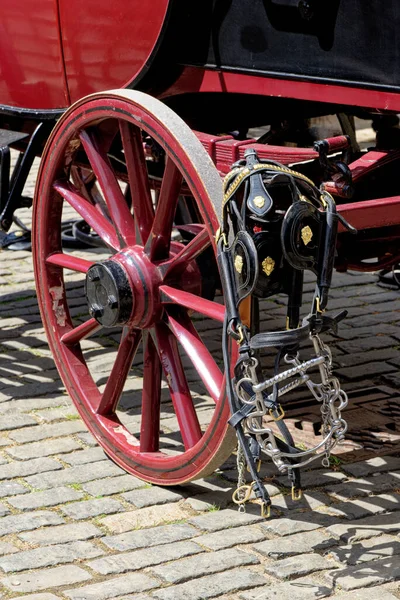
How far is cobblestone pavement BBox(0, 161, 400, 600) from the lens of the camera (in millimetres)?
2824

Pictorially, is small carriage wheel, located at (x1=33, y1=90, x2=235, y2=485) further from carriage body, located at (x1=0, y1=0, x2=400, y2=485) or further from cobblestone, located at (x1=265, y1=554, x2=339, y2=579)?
cobblestone, located at (x1=265, y1=554, x2=339, y2=579)

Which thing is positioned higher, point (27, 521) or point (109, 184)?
point (109, 184)

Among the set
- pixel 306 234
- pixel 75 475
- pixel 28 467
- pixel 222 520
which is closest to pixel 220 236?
pixel 306 234

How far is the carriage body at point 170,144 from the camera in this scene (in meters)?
2.95

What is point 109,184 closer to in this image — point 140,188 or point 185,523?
point 140,188

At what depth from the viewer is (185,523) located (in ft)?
10.4

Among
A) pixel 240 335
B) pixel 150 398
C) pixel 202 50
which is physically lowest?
pixel 150 398

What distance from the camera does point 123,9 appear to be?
343 centimetres

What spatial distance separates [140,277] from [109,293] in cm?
10

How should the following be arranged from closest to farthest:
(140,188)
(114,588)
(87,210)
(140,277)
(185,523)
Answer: (114,588)
(185,523)
(140,277)
(140,188)
(87,210)

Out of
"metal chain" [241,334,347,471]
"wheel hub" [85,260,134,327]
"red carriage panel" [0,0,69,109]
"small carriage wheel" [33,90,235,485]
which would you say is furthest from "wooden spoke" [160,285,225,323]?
"red carriage panel" [0,0,69,109]

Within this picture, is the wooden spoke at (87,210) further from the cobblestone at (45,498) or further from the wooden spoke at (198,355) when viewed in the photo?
the cobblestone at (45,498)

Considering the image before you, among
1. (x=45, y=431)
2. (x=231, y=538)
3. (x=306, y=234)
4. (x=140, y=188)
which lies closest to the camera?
(x=306, y=234)

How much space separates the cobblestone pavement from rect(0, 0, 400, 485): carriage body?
145mm
